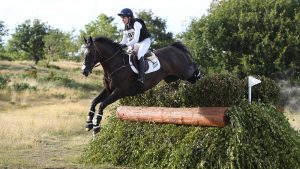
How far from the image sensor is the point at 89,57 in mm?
8891

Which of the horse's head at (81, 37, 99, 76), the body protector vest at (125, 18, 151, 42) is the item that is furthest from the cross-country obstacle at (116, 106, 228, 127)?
the horse's head at (81, 37, 99, 76)

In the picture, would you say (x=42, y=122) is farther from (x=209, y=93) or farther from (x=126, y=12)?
(x=209, y=93)

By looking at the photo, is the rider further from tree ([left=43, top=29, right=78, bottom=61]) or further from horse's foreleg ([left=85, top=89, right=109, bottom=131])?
tree ([left=43, top=29, right=78, bottom=61])

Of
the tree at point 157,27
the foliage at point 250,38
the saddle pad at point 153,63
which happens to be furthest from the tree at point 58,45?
the saddle pad at point 153,63

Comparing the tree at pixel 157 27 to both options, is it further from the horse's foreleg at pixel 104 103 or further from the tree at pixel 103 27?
the horse's foreleg at pixel 104 103

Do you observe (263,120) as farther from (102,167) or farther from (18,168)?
(18,168)

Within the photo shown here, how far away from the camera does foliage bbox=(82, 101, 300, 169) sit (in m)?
8.57

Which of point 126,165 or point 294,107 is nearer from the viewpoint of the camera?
point 126,165

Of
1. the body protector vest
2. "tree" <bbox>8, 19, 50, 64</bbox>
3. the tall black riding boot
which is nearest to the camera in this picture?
the tall black riding boot

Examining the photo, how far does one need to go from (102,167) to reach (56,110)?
14.3 m

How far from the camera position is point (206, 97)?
31.7 feet

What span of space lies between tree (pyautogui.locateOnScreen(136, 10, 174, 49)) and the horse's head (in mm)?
Result: 39965

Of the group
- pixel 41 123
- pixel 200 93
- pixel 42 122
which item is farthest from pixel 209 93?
pixel 42 122

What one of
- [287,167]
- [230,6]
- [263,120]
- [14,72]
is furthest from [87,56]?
[14,72]
